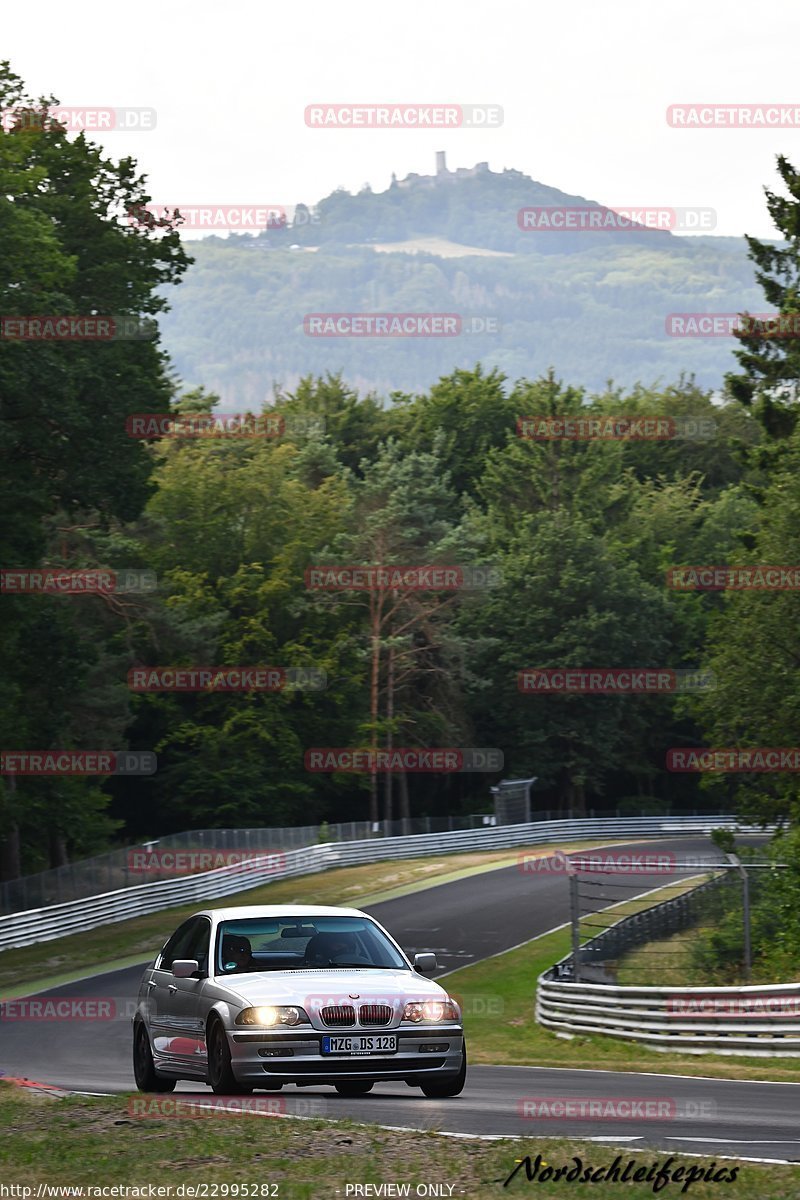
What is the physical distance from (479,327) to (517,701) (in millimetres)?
18636

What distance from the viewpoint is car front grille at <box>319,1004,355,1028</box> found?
11703 mm

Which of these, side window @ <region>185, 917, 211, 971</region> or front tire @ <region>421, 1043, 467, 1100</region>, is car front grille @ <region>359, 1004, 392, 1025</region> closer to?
front tire @ <region>421, 1043, 467, 1100</region>

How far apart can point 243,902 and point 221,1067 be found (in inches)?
1493

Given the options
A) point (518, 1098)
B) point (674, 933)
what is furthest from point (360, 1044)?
point (674, 933)

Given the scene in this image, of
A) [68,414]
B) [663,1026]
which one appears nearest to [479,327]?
[68,414]

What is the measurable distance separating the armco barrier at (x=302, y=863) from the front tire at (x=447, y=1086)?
94.4 feet

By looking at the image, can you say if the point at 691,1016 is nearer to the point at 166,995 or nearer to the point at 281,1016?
the point at 166,995

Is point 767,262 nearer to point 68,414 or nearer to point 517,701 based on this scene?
point 68,414

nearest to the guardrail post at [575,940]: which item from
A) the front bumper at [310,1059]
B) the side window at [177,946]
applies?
the side window at [177,946]

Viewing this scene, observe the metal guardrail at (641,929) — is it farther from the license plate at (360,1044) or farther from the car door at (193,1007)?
the license plate at (360,1044)

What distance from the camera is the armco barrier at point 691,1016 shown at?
64.8 ft

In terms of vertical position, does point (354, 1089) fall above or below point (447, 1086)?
below

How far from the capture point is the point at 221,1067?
1198 cm

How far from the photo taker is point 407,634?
268ft
